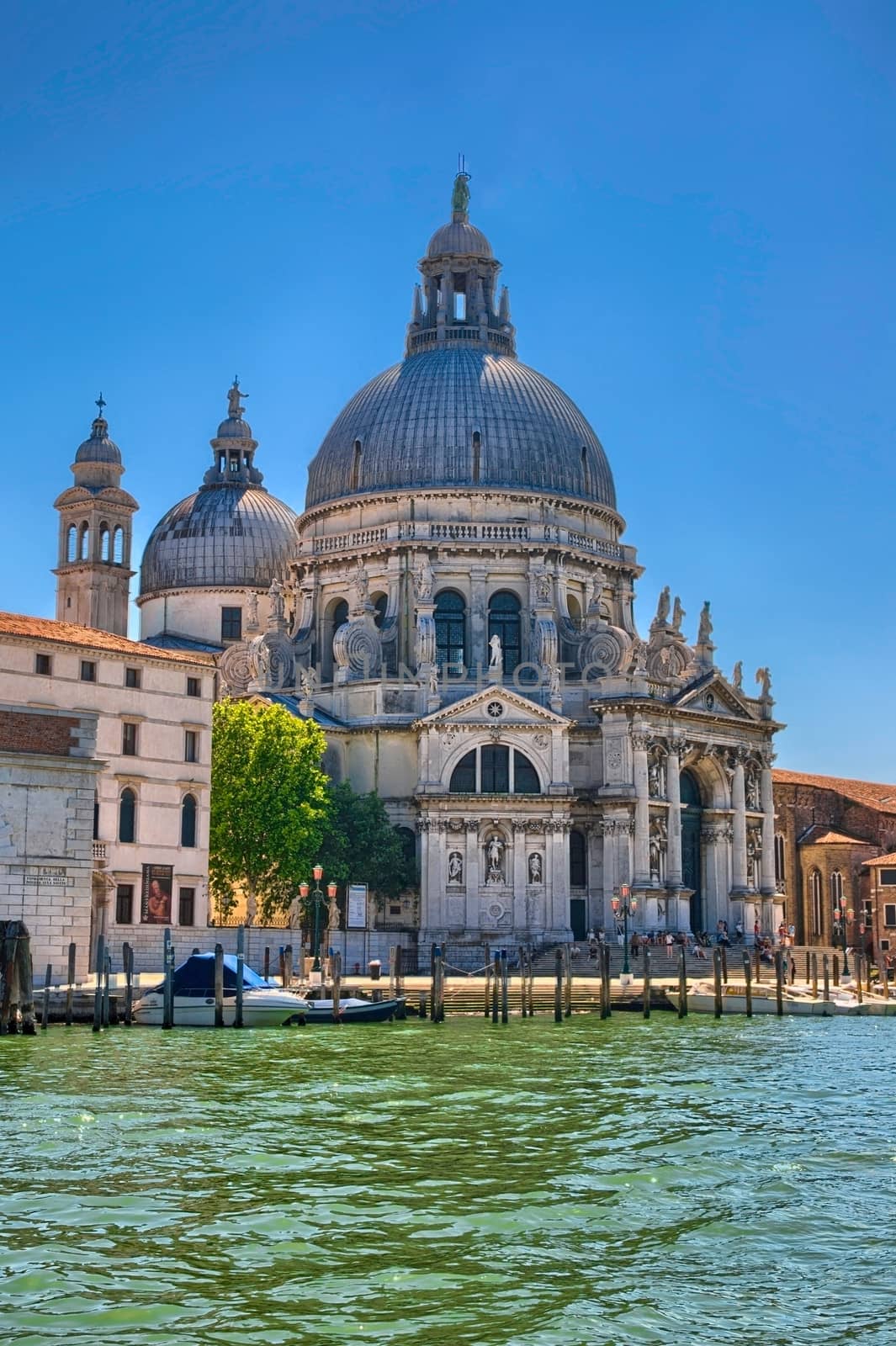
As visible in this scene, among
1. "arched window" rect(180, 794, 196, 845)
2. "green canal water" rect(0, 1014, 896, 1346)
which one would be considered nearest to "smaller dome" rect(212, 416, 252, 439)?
"arched window" rect(180, 794, 196, 845)

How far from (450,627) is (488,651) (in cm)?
179

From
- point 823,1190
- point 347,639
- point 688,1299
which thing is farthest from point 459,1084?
point 347,639

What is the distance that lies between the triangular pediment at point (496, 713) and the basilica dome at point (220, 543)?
53.6 feet

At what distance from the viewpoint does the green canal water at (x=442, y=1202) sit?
1234 cm

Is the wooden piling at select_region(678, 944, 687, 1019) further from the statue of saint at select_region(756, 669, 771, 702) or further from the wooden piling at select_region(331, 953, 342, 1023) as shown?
the statue of saint at select_region(756, 669, 771, 702)

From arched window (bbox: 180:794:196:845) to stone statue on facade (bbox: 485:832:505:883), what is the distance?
12218 millimetres

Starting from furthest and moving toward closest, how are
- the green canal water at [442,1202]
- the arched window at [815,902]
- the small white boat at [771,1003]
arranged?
the arched window at [815,902] → the small white boat at [771,1003] → the green canal water at [442,1202]

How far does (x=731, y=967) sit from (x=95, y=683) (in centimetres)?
2180

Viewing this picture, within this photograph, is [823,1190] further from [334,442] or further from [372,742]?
[334,442]

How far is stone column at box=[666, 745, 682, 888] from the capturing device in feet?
192

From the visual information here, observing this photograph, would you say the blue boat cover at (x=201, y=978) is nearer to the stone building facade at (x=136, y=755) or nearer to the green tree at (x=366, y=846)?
the stone building facade at (x=136, y=755)

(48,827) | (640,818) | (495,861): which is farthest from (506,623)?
(48,827)

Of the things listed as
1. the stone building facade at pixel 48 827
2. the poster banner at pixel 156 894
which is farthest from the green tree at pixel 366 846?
the stone building facade at pixel 48 827

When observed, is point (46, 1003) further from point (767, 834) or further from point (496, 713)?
point (767, 834)
